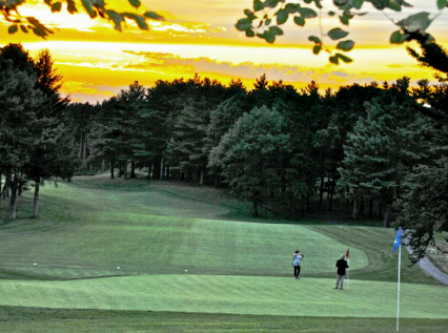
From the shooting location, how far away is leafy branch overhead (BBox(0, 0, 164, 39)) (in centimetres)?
455

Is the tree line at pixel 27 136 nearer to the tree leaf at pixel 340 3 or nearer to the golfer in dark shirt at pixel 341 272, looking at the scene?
the golfer in dark shirt at pixel 341 272

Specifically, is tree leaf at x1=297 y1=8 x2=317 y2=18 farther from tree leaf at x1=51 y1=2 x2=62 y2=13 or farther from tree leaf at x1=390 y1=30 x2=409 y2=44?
tree leaf at x1=51 y1=2 x2=62 y2=13

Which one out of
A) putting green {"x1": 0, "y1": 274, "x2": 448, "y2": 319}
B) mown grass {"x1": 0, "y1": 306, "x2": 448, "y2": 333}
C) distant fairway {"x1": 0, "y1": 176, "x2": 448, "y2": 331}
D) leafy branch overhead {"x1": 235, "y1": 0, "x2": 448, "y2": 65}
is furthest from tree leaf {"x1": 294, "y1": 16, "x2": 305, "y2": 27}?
putting green {"x1": 0, "y1": 274, "x2": 448, "y2": 319}

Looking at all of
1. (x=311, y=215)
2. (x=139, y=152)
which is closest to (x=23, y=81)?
(x=311, y=215)

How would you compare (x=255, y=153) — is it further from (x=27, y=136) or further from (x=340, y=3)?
(x=340, y=3)

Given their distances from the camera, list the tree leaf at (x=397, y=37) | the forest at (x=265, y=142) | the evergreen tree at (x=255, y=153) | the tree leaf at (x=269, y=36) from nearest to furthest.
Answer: the tree leaf at (x=397, y=37)
the tree leaf at (x=269, y=36)
the forest at (x=265, y=142)
the evergreen tree at (x=255, y=153)

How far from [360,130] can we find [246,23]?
215 ft

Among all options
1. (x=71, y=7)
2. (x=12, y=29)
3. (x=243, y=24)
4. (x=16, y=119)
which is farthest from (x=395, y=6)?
(x=16, y=119)

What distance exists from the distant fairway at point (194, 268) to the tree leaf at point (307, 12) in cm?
1199

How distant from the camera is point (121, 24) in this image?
183 inches

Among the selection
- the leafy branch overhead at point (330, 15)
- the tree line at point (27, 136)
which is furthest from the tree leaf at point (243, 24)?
the tree line at point (27, 136)

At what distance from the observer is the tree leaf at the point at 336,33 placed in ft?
14.4

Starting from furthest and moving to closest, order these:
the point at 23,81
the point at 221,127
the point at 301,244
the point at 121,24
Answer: the point at 221,127 < the point at 23,81 < the point at 301,244 < the point at 121,24

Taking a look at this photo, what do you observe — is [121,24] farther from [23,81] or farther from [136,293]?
[23,81]
